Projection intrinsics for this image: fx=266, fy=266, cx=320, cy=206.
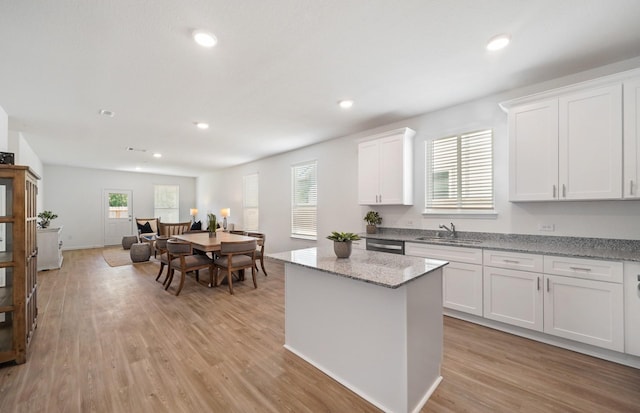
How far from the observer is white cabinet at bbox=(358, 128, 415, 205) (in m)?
3.83

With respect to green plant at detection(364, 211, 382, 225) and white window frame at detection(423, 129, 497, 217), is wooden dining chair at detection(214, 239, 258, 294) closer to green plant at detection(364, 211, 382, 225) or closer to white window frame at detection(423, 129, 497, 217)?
green plant at detection(364, 211, 382, 225)

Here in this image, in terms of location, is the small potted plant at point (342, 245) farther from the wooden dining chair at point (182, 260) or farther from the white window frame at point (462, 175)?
the wooden dining chair at point (182, 260)

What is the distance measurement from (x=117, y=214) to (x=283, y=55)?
32.9 ft

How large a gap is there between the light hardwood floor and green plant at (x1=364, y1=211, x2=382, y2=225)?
1.76 metres

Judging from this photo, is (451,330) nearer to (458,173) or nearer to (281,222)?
(458,173)

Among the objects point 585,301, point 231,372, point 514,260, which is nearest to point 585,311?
point 585,301

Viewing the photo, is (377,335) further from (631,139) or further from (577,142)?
(631,139)

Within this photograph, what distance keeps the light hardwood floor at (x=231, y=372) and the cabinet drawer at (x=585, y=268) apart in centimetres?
72

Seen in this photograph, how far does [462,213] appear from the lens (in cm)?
351

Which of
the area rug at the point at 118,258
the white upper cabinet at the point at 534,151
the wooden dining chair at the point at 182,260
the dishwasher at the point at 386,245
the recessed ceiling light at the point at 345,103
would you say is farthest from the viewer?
the area rug at the point at 118,258

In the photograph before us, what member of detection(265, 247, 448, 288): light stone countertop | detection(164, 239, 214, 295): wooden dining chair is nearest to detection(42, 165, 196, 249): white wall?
detection(164, 239, 214, 295): wooden dining chair

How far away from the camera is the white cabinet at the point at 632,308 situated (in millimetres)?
2117

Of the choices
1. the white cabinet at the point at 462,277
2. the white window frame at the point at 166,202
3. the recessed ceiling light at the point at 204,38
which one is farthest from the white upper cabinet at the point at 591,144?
the white window frame at the point at 166,202

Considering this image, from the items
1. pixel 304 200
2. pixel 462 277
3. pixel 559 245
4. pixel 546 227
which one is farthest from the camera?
pixel 304 200
